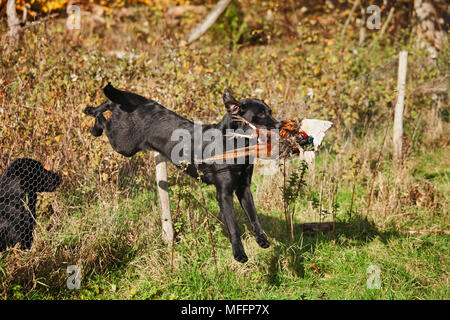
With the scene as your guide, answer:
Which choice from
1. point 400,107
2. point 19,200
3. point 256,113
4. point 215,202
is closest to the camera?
point 256,113

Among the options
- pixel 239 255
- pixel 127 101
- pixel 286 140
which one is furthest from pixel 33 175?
pixel 286 140

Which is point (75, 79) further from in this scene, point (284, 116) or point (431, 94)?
point (431, 94)

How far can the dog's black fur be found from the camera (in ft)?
11.7

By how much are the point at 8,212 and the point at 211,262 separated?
191 centimetres

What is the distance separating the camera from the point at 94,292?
3.59 metres

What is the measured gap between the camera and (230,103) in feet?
11.6

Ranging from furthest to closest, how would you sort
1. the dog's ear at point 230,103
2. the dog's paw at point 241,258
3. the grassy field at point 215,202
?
the grassy field at point 215,202, the dog's ear at point 230,103, the dog's paw at point 241,258

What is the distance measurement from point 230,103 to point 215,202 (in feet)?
5.96

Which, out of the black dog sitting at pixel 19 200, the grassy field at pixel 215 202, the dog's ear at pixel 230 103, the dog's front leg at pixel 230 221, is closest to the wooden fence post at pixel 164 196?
the grassy field at pixel 215 202

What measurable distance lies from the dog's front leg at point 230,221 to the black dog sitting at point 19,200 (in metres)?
1.73

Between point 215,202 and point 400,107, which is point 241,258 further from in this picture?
point 400,107

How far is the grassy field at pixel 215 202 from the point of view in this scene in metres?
3.63

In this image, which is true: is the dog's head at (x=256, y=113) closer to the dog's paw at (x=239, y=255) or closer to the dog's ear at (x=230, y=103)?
the dog's ear at (x=230, y=103)

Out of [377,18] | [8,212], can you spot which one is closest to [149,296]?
[8,212]
